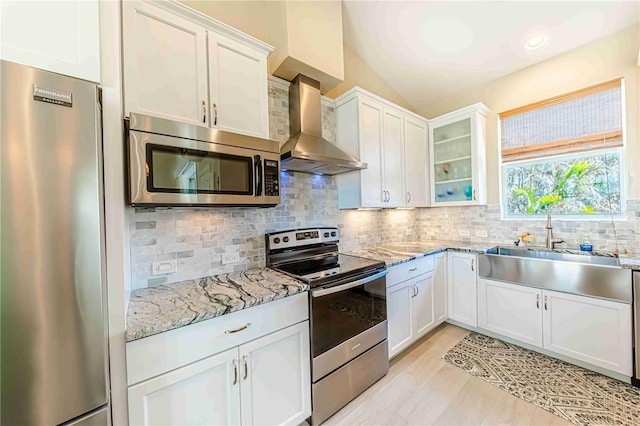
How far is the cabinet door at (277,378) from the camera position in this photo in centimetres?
132

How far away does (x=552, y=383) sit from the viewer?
1908 mm

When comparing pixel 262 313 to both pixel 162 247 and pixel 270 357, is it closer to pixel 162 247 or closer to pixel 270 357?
pixel 270 357

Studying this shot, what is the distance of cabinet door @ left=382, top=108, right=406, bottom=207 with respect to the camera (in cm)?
269

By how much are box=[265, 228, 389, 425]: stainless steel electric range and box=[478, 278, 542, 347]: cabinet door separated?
1.29 m

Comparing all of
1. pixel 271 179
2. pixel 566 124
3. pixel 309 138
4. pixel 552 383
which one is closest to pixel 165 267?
pixel 271 179

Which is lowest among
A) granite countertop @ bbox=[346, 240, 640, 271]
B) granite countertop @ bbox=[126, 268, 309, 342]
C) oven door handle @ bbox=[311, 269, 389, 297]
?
oven door handle @ bbox=[311, 269, 389, 297]

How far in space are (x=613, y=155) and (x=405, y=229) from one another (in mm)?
2068

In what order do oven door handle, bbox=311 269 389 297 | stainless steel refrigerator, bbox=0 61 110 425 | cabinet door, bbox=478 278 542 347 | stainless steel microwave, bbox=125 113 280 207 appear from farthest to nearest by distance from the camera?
1. cabinet door, bbox=478 278 542 347
2. oven door handle, bbox=311 269 389 297
3. stainless steel microwave, bbox=125 113 280 207
4. stainless steel refrigerator, bbox=0 61 110 425

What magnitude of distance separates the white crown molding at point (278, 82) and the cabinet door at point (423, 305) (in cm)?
215

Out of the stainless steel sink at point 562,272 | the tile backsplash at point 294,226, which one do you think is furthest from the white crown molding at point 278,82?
the stainless steel sink at point 562,272

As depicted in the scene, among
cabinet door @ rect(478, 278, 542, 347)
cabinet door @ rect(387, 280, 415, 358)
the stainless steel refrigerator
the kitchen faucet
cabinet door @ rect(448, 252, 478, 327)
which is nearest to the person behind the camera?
the stainless steel refrigerator

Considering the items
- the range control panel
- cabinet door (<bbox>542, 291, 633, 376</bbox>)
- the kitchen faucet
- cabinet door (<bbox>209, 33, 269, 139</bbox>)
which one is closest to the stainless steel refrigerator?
cabinet door (<bbox>209, 33, 269, 139</bbox>)

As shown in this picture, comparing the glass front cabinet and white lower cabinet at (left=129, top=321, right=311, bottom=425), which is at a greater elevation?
the glass front cabinet

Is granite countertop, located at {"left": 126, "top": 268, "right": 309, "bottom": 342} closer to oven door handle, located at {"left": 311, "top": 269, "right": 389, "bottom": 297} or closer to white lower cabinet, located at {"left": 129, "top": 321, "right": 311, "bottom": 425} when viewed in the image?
oven door handle, located at {"left": 311, "top": 269, "right": 389, "bottom": 297}
